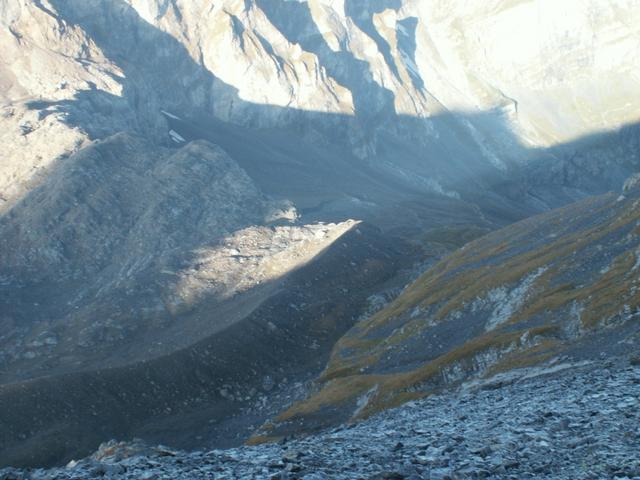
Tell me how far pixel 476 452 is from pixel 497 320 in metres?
64.4

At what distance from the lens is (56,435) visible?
91562mm

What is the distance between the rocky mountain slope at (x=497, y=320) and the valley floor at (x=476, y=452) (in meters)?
14.6

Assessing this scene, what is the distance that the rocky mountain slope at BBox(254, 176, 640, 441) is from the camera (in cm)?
6366

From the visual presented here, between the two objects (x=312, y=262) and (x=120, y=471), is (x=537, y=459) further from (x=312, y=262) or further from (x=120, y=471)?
(x=312, y=262)

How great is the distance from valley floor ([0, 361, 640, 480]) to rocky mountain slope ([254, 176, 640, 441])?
14572 mm

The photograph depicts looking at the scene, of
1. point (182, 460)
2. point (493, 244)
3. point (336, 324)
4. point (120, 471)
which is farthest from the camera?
point (493, 244)

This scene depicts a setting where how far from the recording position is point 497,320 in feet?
299

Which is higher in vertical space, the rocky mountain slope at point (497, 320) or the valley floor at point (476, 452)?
the valley floor at point (476, 452)

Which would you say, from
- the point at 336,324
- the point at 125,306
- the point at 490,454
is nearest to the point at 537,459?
the point at 490,454

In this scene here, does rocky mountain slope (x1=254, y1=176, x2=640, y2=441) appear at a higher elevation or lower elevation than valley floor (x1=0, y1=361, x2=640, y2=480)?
lower

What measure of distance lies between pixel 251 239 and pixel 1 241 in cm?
6193

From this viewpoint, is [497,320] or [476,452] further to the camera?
[497,320]

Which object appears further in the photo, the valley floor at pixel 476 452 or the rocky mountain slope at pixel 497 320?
the rocky mountain slope at pixel 497 320

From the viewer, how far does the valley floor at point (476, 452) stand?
26.1m
